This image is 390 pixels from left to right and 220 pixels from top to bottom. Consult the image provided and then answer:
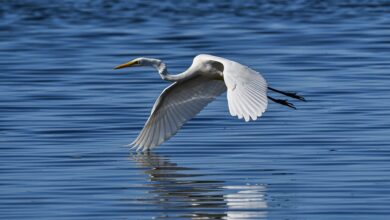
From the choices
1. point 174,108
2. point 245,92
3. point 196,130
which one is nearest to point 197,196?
point 245,92

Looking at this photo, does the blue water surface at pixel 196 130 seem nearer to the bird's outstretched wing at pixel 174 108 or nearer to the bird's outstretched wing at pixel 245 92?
the bird's outstretched wing at pixel 174 108

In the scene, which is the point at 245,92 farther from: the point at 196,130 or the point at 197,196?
the point at 196,130

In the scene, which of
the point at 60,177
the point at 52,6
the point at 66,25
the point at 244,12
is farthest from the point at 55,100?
the point at 52,6

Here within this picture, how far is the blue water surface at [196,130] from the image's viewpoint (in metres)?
9.34

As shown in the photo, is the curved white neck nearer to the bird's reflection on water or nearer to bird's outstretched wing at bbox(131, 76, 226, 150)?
bird's outstretched wing at bbox(131, 76, 226, 150)

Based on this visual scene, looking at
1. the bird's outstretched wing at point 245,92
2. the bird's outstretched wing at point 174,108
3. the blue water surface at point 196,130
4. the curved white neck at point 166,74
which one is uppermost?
the bird's outstretched wing at point 245,92

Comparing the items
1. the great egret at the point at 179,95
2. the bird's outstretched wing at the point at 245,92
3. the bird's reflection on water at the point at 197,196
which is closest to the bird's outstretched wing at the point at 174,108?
the great egret at the point at 179,95

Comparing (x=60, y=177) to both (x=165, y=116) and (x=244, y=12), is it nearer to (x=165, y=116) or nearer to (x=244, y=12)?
(x=165, y=116)

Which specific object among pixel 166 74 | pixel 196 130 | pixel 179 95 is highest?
pixel 166 74

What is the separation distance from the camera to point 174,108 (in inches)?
476

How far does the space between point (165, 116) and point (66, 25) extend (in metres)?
14.4

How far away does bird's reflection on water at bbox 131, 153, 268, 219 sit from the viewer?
29.4 ft

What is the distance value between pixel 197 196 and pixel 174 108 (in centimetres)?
253

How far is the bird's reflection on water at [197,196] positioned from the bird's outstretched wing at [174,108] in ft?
2.43
